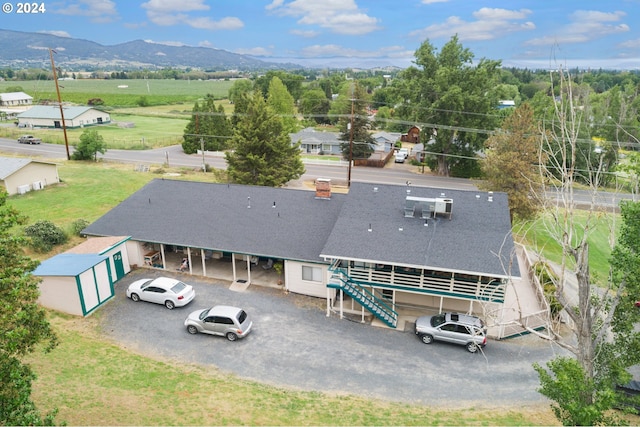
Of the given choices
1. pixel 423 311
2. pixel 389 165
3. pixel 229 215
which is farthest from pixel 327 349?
pixel 389 165

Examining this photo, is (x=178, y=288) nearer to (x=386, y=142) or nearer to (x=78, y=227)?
(x=78, y=227)

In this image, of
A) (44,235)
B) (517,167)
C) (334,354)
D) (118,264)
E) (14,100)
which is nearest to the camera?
(334,354)

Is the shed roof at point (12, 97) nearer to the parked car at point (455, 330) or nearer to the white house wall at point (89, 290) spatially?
the white house wall at point (89, 290)

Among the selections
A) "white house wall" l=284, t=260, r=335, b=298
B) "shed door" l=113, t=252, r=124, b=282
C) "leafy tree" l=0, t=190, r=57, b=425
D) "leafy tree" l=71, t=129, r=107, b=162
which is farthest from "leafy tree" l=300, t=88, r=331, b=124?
"leafy tree" l=0, t=190, r=57, b=425

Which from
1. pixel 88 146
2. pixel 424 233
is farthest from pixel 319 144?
pixel 424 233

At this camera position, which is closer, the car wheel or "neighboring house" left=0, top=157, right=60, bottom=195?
the car wheel

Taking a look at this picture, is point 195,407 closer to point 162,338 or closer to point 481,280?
point 162,338

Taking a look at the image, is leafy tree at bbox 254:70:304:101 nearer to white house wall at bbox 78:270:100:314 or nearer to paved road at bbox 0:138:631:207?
paved road at bbox 0:138:631:207
